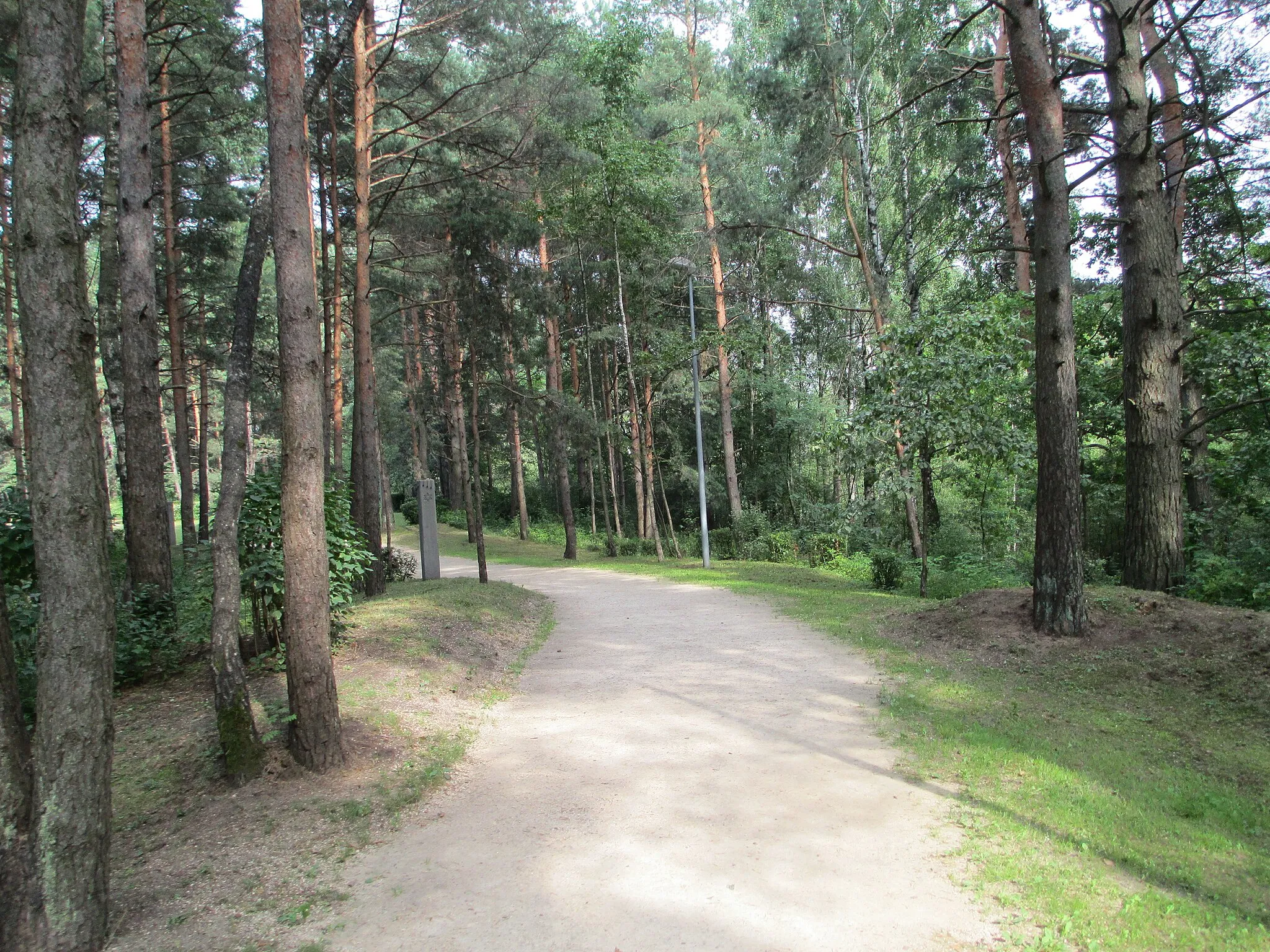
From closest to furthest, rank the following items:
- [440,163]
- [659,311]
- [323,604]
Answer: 1. [323,604]
2. [440,163]
3. [659,311]

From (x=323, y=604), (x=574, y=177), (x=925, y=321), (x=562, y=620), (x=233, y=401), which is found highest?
(x=574, y=177)

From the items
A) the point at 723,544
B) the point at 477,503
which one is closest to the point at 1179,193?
the point at 723,544

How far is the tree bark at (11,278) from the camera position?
12289 millimetres

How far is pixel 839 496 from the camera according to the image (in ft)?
102

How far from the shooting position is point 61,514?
3.27 m

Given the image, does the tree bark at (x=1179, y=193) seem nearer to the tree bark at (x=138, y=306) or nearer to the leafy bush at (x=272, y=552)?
the leafy bush at (x=272, y=552)

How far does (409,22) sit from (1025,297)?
39.5 ft

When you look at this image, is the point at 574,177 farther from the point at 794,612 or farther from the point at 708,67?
the point at 794,612

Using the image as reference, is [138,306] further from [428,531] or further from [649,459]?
[649,459]

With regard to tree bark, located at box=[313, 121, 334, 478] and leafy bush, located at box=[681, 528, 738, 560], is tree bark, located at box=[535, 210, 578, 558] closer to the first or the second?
leafy bush, located at box=[681, 528, 738, 560]

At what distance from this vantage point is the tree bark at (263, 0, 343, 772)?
5.21 m

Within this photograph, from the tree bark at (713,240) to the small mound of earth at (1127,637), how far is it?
13.0 meters

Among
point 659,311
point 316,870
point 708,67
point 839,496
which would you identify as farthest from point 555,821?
point 839,496

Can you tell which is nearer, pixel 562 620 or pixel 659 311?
pixel 562 620
